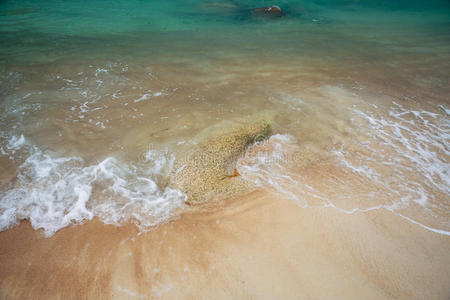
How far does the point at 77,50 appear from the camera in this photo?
7.61m

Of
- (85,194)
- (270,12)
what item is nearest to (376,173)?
(85,194)

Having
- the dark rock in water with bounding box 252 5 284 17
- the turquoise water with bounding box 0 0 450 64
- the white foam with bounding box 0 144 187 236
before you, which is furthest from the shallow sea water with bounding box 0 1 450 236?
the dark rock in water with bounding box 252 5 284 17

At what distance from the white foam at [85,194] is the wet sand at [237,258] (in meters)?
0.16

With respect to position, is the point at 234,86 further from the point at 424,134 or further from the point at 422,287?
the point at 422,287

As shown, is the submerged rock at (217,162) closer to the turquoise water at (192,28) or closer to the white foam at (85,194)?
the white foam at (85,194)

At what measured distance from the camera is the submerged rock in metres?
3.27

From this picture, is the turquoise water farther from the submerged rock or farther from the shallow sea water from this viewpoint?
the submerged rock

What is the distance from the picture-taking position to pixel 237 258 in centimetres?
256

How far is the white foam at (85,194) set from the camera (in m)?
2.93

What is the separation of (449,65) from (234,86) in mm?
6986

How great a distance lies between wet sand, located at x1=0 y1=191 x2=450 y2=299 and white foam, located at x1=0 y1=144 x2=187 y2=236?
16 cm

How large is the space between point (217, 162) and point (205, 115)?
1481 millimetres

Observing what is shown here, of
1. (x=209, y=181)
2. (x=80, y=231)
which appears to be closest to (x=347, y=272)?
(x=209, y=181)

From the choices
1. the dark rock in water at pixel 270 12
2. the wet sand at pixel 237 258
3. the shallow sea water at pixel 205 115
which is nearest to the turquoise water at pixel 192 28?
the shallow sea water at pixel 205 115
